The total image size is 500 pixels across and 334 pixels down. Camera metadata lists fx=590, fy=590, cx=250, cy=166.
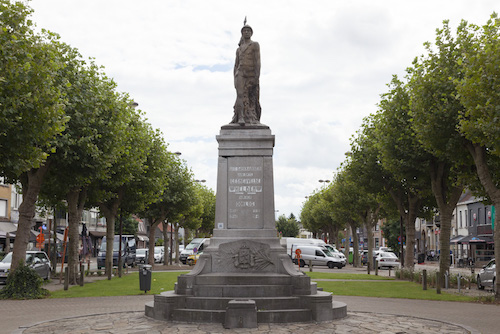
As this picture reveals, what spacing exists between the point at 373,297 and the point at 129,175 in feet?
40.1

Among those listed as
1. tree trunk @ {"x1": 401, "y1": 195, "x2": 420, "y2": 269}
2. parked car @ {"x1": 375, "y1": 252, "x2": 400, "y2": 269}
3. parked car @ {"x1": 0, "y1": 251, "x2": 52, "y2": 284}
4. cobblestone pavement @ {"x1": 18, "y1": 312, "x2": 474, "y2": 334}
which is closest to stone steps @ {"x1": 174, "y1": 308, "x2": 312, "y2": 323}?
cobblestone pavement @ {"x1": 18, "y1": 312, "x2": 474, "y2": 334}

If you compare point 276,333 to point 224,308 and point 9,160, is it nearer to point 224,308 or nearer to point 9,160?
point 224,308

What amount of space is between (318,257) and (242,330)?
3798 centimetres

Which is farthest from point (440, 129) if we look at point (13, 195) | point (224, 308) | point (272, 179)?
point (13, 195)

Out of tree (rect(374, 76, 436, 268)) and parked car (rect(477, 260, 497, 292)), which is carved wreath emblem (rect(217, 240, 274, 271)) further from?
parked car (rect(477, 260, 497, 292))

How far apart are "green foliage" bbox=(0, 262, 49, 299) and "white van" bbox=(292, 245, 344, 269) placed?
3059cm

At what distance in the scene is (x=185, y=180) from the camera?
4650cm

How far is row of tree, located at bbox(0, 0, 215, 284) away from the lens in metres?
15.1

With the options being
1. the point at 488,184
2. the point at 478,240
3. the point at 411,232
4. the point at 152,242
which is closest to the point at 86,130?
the point at 488,184

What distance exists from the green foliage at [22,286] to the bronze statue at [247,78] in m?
9.31

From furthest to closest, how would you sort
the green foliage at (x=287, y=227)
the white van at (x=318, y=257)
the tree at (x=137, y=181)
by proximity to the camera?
1. the green foliage at (x=287, y=227)
2. the white van at (x=318, y=257)
3. the tree at (x=137, y=181)

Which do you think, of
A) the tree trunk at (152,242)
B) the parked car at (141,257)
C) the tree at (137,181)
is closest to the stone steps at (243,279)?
the tree at (137,181)

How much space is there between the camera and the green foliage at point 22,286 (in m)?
19.3

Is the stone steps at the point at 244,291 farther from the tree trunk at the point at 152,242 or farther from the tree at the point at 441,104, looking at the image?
the tree trunk at the point at 152,242
